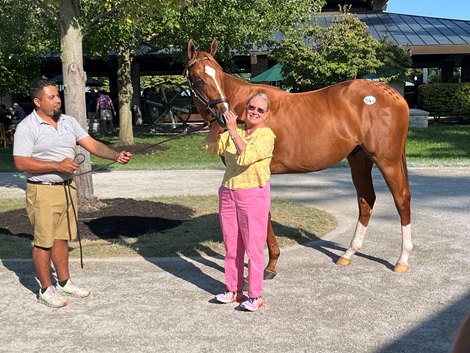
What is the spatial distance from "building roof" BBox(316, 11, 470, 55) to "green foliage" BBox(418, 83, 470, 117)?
1628 mm

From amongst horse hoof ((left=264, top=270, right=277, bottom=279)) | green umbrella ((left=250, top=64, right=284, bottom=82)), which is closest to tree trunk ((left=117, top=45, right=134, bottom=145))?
green umbrella ((left=250, top=64, right=284, bottom=82))

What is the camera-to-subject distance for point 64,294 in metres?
4.89

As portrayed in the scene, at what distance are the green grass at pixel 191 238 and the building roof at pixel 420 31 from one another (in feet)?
59.9

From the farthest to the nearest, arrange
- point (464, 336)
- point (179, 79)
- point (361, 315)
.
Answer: point (179, 79) → point (361, 315) → point (464, 336)

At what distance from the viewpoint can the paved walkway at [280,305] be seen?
12.7ft

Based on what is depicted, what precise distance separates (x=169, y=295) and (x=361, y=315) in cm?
174

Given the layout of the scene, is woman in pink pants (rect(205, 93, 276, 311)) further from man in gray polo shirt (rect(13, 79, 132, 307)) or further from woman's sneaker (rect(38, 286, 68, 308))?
woman's sneaker (rect(38, 286, 68, 308))

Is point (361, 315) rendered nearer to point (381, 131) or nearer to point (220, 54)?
point (381, 131)

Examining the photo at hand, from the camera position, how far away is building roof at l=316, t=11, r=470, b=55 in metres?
23.7

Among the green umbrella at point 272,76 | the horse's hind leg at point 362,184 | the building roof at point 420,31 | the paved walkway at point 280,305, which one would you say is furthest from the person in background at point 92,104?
the horse's hind leg at point 362,184

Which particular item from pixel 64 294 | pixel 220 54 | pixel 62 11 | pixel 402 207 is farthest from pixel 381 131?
pixel 220 54

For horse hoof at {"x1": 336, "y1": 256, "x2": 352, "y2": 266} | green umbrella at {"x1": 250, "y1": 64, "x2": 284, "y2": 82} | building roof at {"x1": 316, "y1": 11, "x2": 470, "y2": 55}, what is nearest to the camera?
horse hoof at {"x1": 336, "y1": 256, "x2": 352, "y2": 266}

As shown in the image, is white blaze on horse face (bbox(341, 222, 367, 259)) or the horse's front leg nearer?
the horse's front leg

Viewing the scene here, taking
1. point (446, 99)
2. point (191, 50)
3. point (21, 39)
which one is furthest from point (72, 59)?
point (446, 99)
